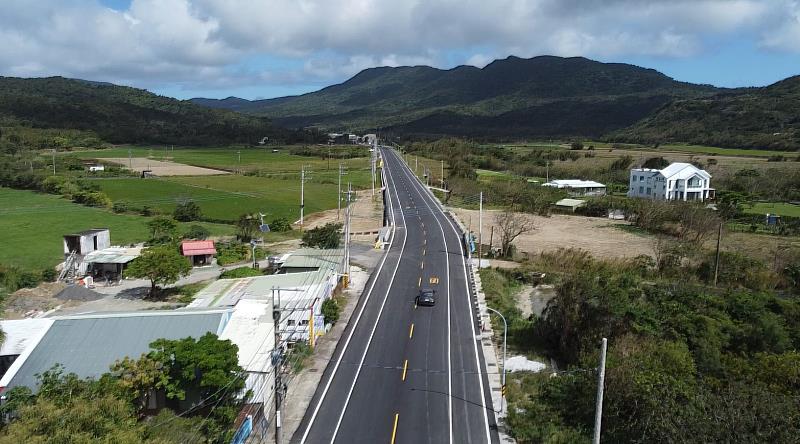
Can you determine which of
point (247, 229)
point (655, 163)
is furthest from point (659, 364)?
point (655, 163)

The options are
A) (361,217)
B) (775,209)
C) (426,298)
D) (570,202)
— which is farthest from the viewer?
(570,202)

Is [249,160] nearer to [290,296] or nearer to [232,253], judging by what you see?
[232,253]

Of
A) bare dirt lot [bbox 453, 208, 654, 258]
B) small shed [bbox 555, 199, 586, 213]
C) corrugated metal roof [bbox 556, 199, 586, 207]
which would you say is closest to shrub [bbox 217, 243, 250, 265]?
bare dirt lot [bbox 453, 208, 654, 258]

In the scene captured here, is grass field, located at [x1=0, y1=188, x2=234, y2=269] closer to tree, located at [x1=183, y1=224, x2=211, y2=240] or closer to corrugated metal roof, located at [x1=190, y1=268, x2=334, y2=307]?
tree, located at [x1=183, y1=224, x2=211, y2=240]

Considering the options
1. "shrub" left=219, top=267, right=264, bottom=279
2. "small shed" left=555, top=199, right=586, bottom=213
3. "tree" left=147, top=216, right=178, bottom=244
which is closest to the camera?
"shrub" left=219, top=267, right=264, bottom=279

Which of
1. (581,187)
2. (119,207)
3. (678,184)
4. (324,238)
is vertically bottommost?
(324,238)

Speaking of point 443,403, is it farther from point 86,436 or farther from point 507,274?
point 507,274

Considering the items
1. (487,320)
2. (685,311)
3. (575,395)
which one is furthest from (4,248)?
(685,311)
